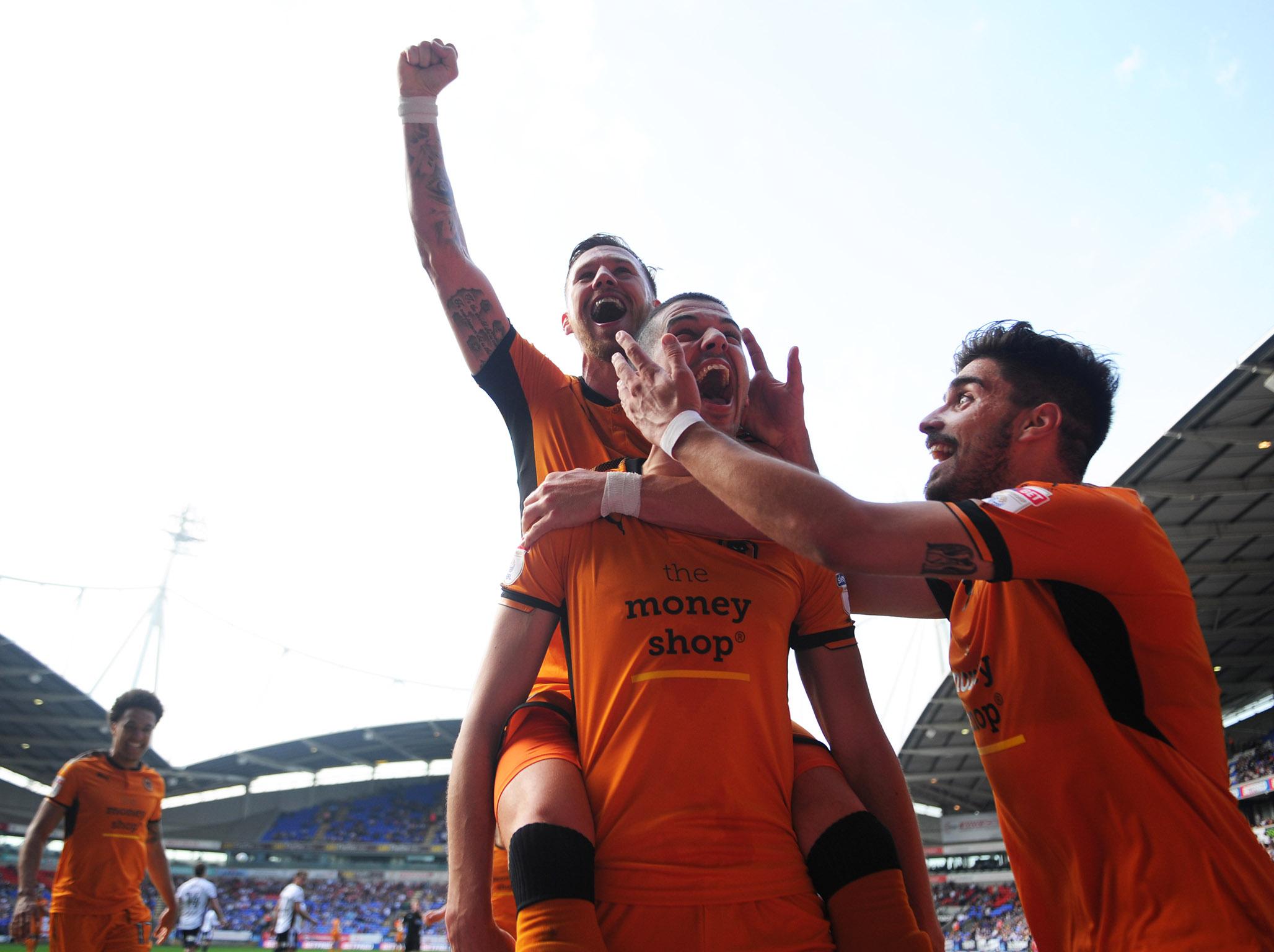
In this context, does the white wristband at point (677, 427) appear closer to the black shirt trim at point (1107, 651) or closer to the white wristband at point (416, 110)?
the black shirt trim at point (1107, 651)

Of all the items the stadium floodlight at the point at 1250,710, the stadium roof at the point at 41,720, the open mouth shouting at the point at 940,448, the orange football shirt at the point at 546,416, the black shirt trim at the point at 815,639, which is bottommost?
the black shirt trim at the point at 815,639

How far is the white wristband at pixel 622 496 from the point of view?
7.80 feet

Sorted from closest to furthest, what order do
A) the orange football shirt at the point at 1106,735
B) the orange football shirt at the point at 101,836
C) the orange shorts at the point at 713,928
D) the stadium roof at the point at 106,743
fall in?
the orange shorts at the point at 713,928, the orange football shirt at the point at 1106,735, the orange football shirt at the point at 101,836, the stadium roof at the point at 106,743

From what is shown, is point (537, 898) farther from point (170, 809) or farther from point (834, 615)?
point (170, 809)

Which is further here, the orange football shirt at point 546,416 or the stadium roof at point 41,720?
the stadium roof at point 41,720

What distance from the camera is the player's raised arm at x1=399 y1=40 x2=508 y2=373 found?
3.39m

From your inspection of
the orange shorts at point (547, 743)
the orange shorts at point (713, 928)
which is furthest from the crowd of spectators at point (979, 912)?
the orange shorts at point (713, 928)

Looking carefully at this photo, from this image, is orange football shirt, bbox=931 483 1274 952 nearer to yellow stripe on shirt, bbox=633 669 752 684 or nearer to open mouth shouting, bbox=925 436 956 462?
open mouth shouting, bbox=925 436 956 462

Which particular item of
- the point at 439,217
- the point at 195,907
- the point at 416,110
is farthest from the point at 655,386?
the point at 195,907

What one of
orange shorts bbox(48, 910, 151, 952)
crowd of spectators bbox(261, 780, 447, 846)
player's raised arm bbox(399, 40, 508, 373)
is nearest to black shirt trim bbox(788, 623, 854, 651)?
player's raised arm bbox(399, 40, 508, 373)

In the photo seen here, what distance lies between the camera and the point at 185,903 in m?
16.5

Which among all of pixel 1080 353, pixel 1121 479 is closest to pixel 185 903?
pixel 1080 353

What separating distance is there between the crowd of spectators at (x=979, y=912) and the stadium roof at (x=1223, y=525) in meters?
5.73

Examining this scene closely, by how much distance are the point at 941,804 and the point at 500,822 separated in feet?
154
